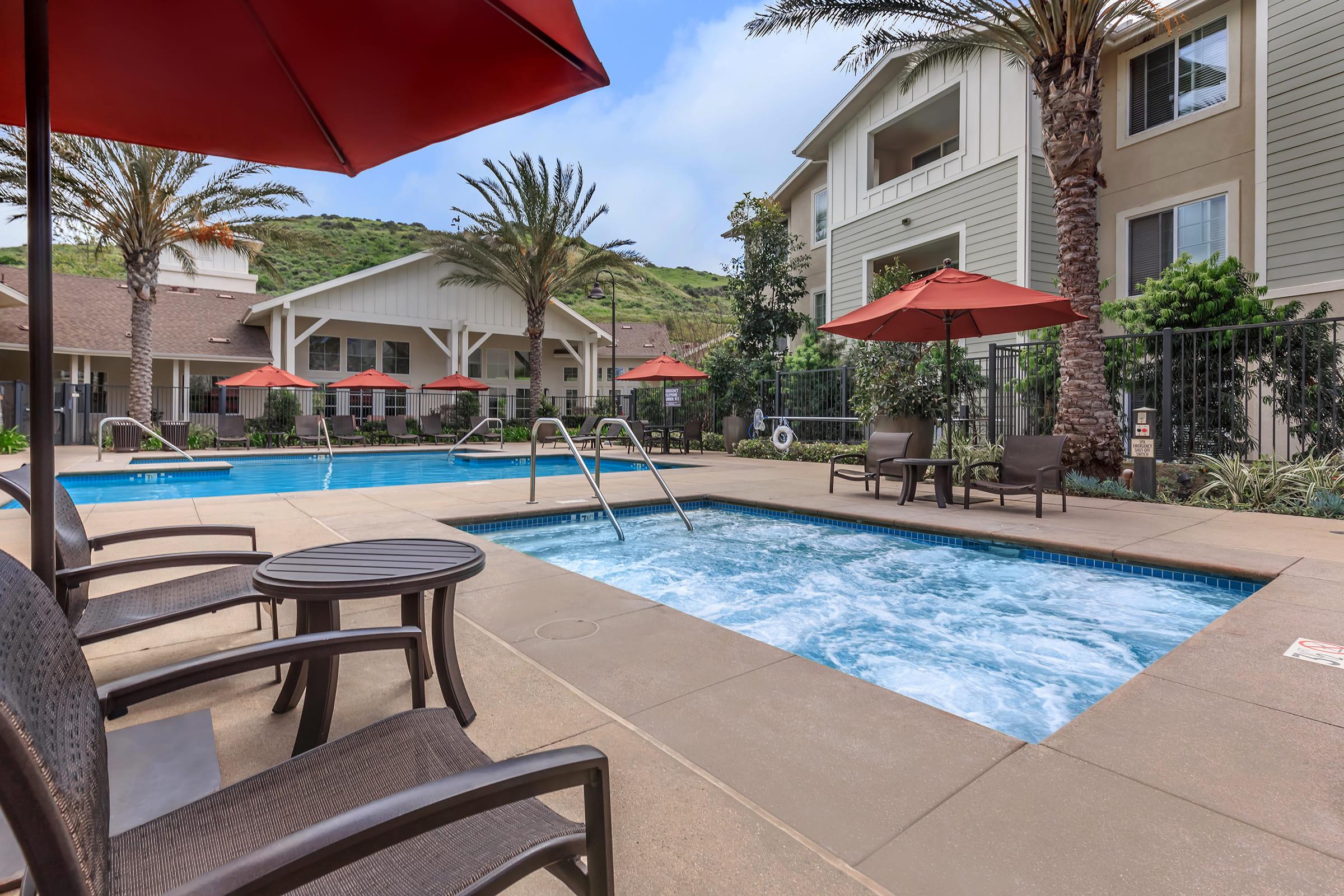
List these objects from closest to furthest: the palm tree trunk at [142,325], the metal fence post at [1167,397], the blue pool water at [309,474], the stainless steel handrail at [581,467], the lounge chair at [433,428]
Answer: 1. the stainless steel handrail at [581,467]
2. the metal fence post at [1167,397]
3. the blue pool water at [309,474]
4. the palm tree trunk at [142,325]
5. the lounge chair at [433,428]

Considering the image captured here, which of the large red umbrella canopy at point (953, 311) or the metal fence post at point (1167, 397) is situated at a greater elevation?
the large red umbrella canopy at point (953, 311)

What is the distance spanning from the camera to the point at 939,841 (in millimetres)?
1606

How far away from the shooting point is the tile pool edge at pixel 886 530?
4.43 metres

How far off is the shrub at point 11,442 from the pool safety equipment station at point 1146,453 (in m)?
19.8

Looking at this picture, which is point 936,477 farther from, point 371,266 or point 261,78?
point 371,266

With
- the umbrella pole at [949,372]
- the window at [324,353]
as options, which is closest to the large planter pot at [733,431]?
the umbrella pole at [949,372]

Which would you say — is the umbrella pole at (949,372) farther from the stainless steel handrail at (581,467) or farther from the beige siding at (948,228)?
the beige siding at (948,228)

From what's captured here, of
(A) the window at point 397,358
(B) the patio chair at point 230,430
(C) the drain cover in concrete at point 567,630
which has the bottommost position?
(C) the drain cover in concrete at point 567,630

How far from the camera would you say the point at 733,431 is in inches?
615

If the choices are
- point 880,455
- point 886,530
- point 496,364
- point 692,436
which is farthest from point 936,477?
point 496,364

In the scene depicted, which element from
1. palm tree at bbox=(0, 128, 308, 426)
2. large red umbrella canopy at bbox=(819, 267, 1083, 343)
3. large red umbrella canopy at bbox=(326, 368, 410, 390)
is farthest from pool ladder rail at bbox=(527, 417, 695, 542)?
palm tree at bbox=(0, 128, 308, 426)

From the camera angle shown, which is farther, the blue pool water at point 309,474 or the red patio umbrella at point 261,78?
the blue pool water at point 309,474

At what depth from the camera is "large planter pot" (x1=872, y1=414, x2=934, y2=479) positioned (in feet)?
29.8

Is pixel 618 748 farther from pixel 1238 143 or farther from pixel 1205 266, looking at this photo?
pixel 1238 143
